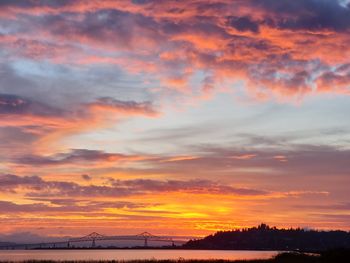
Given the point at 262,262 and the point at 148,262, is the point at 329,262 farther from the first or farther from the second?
the point at 148,262

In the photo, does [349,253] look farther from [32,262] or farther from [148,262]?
[32,262]

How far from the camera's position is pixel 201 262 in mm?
76438

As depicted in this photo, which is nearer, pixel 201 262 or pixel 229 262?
pixel 201 262

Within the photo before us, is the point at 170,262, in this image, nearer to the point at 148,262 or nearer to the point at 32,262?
the point at 148,262

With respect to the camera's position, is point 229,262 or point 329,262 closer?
point 329,262

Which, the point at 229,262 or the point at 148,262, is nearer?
the point at 148,262

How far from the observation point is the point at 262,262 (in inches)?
3260

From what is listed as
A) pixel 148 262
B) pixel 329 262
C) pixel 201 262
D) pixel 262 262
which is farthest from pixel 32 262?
pixel 329 262

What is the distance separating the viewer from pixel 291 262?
77.3 meters

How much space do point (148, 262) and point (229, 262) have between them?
42.4ft

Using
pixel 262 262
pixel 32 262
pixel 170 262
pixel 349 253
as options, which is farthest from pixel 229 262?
pixel 32 262

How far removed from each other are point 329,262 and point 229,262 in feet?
48.2

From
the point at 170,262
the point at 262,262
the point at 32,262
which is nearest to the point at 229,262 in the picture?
the point at 262,262

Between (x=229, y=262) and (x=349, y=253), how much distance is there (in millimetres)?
16885
